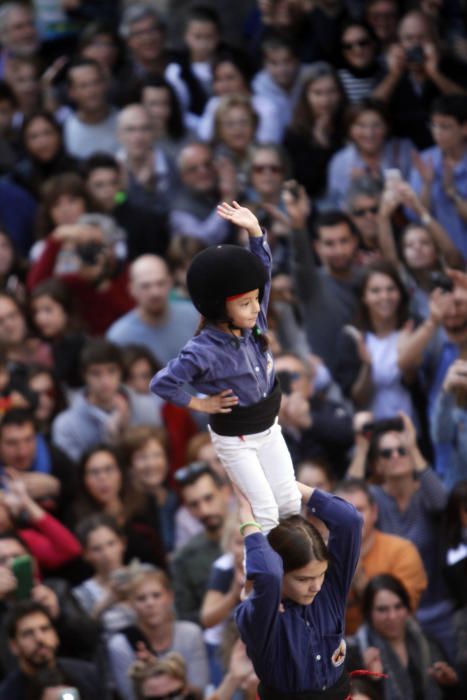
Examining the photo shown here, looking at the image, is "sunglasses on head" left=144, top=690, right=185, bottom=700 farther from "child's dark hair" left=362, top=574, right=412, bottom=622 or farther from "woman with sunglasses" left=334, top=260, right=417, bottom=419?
"woman with sunglasses" left=334, top=260, right=417, bottom=419

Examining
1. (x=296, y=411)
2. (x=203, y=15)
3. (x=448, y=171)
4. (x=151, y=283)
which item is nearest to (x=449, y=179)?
(x=448, y=171)

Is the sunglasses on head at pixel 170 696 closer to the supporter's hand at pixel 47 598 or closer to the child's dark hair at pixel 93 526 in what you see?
the supporter's hand at pixel 47 598

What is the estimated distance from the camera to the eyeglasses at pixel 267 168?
31.9ft

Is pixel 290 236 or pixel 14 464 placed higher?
pixel 290 236

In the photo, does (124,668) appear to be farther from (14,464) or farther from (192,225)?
(192,225)

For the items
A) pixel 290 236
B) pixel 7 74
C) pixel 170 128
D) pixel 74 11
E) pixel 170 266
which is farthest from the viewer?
pixel 74 11

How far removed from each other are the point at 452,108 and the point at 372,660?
153 inches

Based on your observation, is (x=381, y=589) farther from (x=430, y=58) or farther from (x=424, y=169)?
(x=430, y=58)

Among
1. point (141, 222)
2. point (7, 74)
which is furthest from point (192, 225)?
point (7, 74)

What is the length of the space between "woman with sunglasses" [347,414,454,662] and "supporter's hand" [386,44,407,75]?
3325 mm

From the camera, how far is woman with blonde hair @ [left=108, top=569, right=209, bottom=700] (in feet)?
23.9

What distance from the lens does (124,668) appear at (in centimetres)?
729

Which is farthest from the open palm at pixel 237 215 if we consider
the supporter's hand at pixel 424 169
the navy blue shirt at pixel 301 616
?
the supporter's hand at pixel 424 169

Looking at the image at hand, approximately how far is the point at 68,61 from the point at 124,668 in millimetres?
5956
